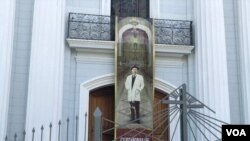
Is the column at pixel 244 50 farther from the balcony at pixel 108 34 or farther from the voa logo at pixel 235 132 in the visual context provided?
the voa logo at pixel 235 132

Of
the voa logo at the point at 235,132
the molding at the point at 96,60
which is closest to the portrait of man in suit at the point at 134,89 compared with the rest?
the molding at the point at 96,60

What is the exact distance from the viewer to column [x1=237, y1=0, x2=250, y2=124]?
11.2 m

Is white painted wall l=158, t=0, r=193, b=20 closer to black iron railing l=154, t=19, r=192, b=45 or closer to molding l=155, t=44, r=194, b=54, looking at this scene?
black iron railing l=154, t=19, r=192, b=45

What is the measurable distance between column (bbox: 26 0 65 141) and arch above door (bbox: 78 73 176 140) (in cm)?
63

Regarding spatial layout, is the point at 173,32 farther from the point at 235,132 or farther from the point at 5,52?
the point at 235,132

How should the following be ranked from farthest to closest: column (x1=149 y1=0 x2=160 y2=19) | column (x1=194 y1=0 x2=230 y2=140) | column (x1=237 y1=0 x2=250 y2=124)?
column (x1=149 y1=0 x2=160 y2=19), column (x1=237 y1=0 x2=250 y2=124), column (x1=194 y1=0 x2=230 y2=140)

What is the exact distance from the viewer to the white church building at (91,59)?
33.9 feet

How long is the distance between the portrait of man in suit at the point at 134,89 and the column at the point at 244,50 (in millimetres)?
2736

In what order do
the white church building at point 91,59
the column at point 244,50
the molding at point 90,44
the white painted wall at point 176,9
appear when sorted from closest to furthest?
the white church building at point 91,59
the molding at point 90,44
the column at point 244,50
the white painted wall at point 176,9

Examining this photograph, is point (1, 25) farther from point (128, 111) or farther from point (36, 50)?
point (128, 111)

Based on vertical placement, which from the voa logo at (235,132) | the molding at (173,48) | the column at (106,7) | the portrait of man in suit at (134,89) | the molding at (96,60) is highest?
the column at (106,7)

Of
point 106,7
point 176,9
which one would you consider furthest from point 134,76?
point 176,9

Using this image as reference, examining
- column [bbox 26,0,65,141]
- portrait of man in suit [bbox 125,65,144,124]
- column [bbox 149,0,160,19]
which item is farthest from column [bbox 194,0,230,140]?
column [bbox 26,0,65,141]

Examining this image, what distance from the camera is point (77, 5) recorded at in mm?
11750
